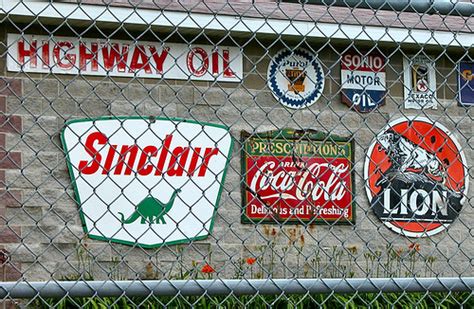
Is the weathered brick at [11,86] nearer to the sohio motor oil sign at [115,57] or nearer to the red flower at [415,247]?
the sohio motor oil sign at [115,57]

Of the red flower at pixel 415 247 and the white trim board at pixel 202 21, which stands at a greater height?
the white trim board at pixel 202 21

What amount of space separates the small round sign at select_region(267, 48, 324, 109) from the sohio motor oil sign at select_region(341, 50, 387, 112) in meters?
Result: 0.24

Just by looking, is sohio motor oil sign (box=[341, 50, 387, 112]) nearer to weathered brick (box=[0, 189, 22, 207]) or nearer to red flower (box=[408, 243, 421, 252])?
red flower (box=[408, 243, 421, 252])

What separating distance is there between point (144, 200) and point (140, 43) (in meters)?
1.29

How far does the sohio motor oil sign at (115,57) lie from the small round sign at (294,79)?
343 mm

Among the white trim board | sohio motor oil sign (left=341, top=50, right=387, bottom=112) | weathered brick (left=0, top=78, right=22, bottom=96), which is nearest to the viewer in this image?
the white trim board

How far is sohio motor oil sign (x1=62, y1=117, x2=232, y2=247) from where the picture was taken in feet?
25.5

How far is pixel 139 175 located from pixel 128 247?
59 cm

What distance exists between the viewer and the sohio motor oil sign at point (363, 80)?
8555 mm

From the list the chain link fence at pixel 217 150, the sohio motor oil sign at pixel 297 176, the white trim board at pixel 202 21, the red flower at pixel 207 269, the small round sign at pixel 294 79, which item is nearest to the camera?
the red flower at pixel 207 269

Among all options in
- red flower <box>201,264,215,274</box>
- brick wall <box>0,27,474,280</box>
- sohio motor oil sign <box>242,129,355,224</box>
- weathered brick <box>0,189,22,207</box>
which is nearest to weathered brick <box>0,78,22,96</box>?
brick wall <box>0,27,474,280</box>

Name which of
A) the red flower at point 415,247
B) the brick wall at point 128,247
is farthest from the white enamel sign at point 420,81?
the red flower at point 415,247

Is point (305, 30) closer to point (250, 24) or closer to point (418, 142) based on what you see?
point (250, 24)

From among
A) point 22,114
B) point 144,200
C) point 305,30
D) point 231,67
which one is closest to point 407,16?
point 305,30
